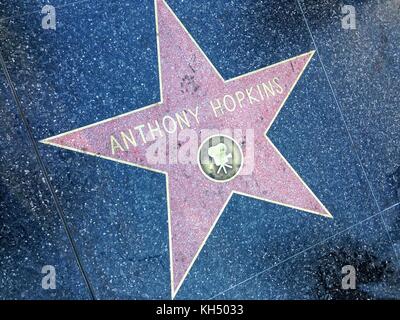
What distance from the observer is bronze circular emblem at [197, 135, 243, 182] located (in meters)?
2.37

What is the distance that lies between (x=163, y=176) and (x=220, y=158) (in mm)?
303

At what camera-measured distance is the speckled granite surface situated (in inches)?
90.4

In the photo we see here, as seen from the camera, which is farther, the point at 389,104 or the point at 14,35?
the point at 389,104

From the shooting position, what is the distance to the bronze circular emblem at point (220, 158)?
2.37 meters

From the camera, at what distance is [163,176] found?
7.70 ft

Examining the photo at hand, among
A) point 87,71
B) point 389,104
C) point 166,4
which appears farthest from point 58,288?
point 389,104

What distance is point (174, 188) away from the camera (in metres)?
2.35

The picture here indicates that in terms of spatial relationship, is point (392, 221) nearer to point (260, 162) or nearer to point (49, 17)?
point (260, 162)

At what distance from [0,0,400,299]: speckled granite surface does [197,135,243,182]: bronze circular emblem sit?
153 millimetres

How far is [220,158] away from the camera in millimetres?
2385

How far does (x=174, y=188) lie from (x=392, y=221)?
3.86 feet

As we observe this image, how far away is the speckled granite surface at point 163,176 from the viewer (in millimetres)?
2295

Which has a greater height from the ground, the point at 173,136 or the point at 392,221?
the point at 173,136

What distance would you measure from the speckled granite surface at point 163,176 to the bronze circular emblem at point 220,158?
0.15m
